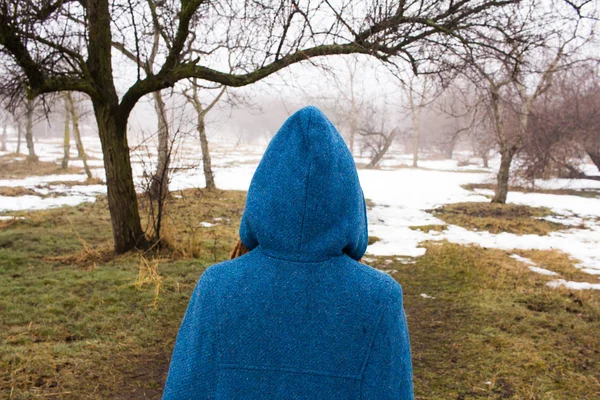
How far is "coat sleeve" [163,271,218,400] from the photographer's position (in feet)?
A: 3.85

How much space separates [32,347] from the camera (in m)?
3.85

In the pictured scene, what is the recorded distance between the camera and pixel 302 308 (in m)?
1.13

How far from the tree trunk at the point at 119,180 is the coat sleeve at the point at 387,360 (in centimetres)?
595

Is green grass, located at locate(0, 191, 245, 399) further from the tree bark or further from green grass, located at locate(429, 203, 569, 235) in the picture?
the tree bark

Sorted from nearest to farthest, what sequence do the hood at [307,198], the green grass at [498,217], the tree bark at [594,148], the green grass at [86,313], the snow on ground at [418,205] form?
the hood at [307,198] → the green grass at [86,313] → the snow on ground at [418,205] → the green grass at [498,217] → the tree bark at [594,148]

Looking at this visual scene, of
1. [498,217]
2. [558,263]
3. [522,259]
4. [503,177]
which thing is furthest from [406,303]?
[503,177]

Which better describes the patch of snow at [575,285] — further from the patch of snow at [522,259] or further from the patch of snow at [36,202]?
the patch of snow at [36,202]

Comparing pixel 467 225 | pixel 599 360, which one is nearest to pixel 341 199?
pixel 599 360

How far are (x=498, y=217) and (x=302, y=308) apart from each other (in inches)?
467

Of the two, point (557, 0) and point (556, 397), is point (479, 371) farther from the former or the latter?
Result: point (557, 0)

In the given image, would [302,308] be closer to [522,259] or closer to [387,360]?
[387,360]

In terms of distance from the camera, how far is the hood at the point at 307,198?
3.71ft

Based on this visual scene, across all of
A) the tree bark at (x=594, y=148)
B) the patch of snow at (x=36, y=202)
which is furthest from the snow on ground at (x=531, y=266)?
the tree bark at (x=594, y=148)

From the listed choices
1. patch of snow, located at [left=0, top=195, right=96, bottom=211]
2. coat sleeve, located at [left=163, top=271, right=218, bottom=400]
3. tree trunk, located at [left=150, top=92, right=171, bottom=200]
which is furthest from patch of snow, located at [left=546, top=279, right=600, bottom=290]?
patch of snow, located at [left=0, top=195, right=96, bottom=211]
